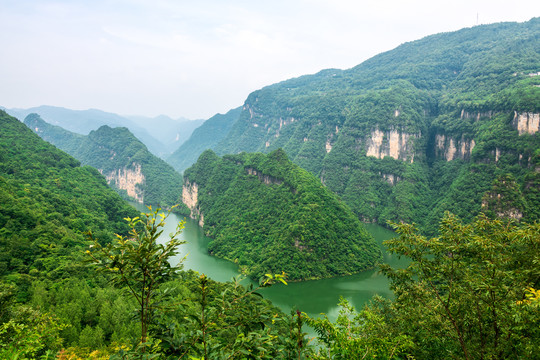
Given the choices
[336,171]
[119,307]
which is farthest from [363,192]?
[119,307]

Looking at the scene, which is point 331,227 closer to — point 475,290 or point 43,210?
point 43,210

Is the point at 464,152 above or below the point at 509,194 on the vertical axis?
above

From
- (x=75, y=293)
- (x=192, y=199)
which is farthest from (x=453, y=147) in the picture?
(x=75, y=293)

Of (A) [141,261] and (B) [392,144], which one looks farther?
(B) [392,144]

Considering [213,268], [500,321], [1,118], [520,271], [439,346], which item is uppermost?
[1,118]

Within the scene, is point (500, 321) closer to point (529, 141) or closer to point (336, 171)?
point (529, 141)

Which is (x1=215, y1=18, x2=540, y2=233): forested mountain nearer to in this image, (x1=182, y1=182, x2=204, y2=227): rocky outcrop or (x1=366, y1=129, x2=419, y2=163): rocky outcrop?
(x1=366, y1=129, x2=419, y2=163): rocky outcrop

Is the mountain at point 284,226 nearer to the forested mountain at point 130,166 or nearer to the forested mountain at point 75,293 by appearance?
the forested mountain at point 75,293
